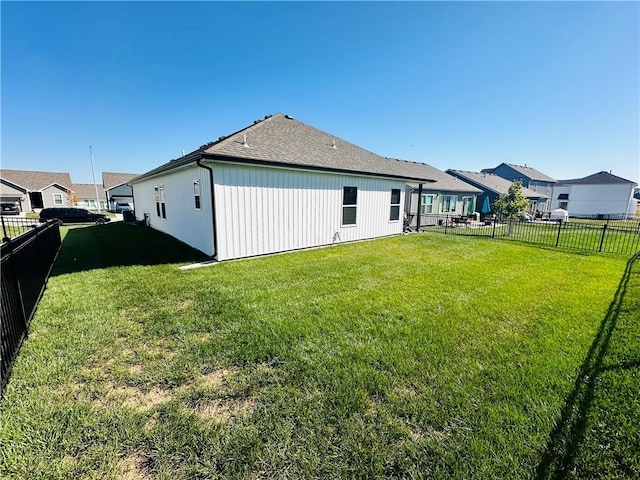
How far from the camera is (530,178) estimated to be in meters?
37.7

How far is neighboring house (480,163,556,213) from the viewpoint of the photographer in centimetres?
3722

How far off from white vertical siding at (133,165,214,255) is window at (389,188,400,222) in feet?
28.4

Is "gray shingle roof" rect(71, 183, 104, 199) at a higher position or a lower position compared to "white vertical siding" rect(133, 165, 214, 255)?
higher

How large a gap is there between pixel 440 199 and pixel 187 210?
63.1 ft

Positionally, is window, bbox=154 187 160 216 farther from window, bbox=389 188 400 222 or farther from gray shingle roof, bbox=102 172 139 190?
gray shingle roof, bbox=102 172 139 190

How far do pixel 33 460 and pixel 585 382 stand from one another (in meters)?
4.91

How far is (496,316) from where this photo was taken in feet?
14.1

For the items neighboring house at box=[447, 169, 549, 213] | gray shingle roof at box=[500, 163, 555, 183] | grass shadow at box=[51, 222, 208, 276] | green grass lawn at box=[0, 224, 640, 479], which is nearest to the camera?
green grass lawn at box=[0, 224, 640, 479]

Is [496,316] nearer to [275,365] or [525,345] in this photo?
[525,345]

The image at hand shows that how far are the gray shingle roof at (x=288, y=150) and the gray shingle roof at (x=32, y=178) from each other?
4288 centimetres

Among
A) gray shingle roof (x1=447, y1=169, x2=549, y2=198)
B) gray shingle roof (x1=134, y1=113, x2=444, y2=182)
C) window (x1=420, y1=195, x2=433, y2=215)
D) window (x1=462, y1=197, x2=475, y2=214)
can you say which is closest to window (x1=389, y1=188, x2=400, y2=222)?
gray shingle roof (x1=134, y1=113, x2=444, y2=182)

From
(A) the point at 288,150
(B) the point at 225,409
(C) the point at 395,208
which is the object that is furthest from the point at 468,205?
(B) the point at 225,409

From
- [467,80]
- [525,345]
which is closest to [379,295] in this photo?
[525,345]

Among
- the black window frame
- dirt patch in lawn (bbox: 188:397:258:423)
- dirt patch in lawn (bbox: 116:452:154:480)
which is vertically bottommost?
dirt patch in lawn (bbox: 188:397:258:423)
